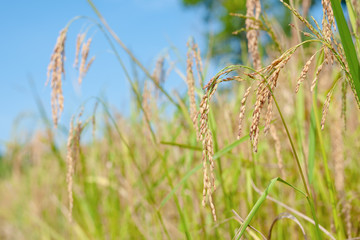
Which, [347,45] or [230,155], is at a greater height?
[347,45]

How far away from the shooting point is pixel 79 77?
1236mm

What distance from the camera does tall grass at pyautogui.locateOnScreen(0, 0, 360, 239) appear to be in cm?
74

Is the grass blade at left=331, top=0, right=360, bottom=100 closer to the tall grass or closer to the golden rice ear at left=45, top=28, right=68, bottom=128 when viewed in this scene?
the tall grass

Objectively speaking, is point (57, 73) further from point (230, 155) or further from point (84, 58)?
point (230, 155)

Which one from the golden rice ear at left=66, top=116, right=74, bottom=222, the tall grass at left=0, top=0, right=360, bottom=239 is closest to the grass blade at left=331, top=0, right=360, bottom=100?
the tall grass at left=0, top=0, right=360, bottom=239

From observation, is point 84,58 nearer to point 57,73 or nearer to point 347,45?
point 57,73

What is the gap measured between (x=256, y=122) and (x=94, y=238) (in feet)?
6.59

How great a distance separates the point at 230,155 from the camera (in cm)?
148

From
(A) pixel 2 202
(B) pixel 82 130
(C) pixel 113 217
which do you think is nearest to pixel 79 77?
(B) pixel 82 130

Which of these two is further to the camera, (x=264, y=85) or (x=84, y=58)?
(x=84, y=58)

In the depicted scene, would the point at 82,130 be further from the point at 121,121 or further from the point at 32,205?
the point at 32,205

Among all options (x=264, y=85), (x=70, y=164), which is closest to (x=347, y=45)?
(x=264, y=85)

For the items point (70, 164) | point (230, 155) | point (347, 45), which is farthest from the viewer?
point (230, 155)

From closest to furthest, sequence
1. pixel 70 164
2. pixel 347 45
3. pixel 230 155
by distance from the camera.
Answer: pixel 347 45, pixel 70 164, pixel 230 155
